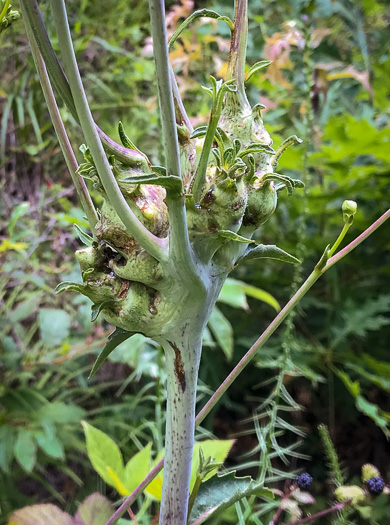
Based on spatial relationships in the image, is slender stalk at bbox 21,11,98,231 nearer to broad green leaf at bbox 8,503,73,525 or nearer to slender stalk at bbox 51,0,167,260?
slender stalk at bbox 51,0,167,260

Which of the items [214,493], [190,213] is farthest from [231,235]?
[214,493]

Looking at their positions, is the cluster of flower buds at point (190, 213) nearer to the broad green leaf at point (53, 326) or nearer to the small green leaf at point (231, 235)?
the small green leaf at point (231, 235)

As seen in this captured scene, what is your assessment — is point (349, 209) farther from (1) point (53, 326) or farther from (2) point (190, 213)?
(1) point (53, 326)

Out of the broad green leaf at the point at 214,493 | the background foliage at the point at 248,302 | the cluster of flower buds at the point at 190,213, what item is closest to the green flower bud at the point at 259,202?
the cluster of flower buds at the point at 190,213

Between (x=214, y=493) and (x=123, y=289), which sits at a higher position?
(x=123, y=289)

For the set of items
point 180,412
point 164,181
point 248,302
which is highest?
point 164,181

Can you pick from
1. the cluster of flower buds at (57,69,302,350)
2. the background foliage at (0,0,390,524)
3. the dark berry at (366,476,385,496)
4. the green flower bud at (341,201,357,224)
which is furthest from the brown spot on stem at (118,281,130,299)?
the background foliage at (0,0,390,524)

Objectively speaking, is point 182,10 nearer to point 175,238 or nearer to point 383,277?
point 383,277
